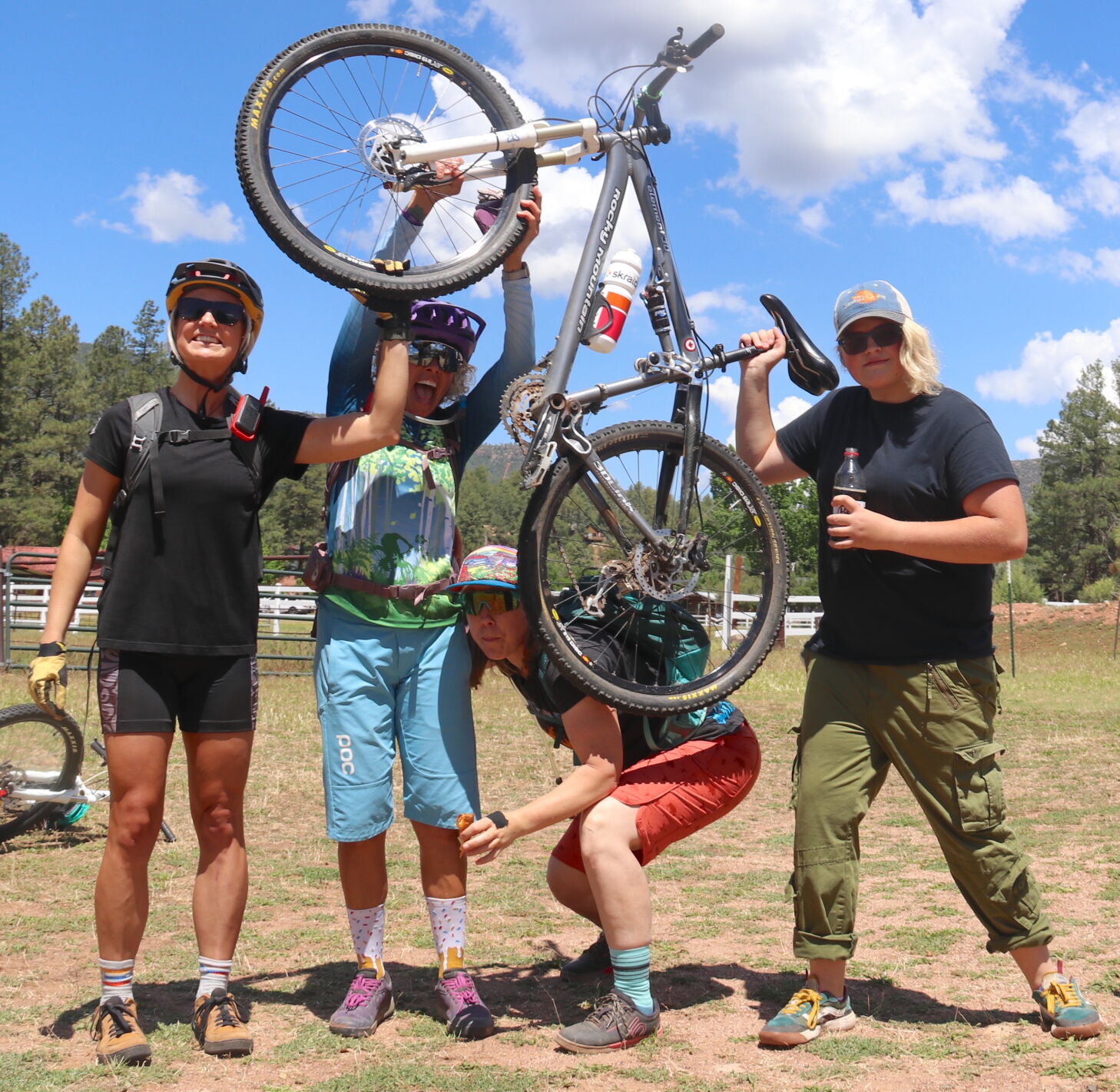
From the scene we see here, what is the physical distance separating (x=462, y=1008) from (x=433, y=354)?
2.09 meters

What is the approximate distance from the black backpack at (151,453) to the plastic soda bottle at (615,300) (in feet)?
4.12

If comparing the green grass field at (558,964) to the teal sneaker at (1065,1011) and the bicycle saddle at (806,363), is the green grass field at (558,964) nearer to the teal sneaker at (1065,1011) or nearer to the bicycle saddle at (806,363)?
the teal sneaker at (1065,1011)

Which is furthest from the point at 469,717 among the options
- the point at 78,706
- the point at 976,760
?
the point at 78,706

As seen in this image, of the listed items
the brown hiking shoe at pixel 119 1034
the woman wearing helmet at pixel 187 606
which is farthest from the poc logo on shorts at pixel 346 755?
the brown hiking shoe at pixel 119 1034

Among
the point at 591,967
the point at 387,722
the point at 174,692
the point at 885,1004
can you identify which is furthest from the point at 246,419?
the point at 885,1004

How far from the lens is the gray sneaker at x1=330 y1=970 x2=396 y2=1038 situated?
11.1 feet

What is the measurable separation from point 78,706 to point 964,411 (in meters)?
8.99

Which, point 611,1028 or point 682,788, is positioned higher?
point 682,788

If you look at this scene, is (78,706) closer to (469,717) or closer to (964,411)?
(469,717)

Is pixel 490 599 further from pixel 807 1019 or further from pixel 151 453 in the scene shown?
pixel 807 1019

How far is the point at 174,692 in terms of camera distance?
129 inches

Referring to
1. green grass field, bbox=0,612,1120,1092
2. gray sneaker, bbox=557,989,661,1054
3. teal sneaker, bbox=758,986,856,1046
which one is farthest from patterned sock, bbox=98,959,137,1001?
teal sneaker, bbox=758,986,856,1046

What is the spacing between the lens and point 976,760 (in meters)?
3.32

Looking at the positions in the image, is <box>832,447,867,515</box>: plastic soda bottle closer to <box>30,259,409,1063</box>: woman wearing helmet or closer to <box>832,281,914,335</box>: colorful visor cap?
<box>832,281,914,335</box>: colorful visor cap
